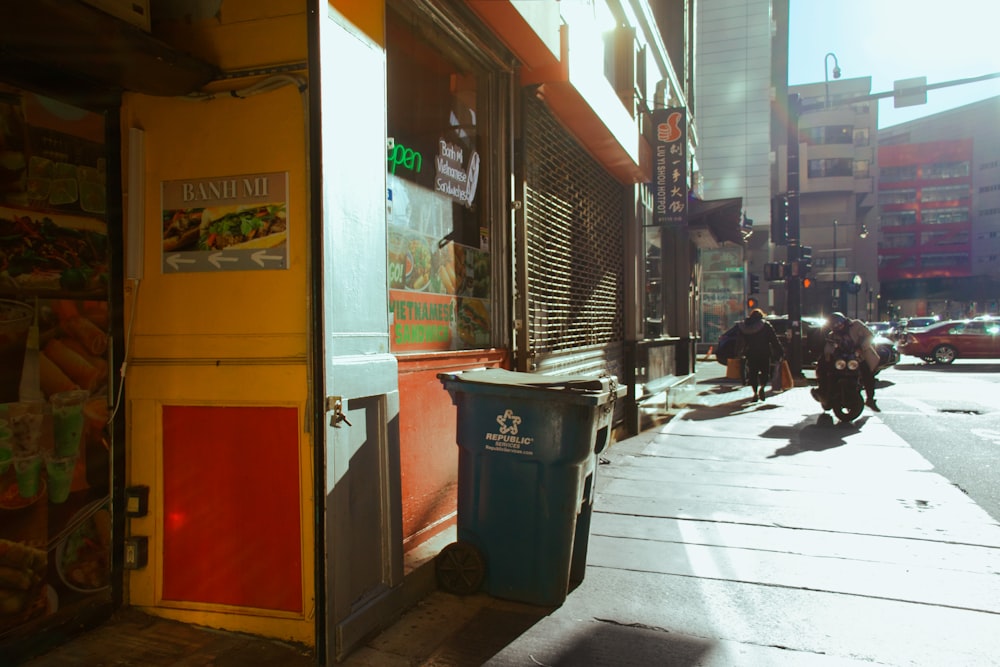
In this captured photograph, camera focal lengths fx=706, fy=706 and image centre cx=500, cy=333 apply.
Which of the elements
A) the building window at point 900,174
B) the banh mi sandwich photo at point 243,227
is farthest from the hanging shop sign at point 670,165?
the building window at point 900,174

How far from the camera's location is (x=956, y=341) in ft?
74.7

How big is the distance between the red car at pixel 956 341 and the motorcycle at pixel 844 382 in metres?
15.0

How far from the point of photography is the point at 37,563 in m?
3.27

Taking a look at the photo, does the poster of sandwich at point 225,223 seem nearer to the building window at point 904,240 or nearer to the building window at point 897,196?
the building window at point 904,240

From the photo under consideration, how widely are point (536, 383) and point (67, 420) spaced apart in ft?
7.60

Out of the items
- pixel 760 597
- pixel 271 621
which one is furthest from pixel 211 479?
pixel 760 597

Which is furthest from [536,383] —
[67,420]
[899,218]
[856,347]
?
[899,218]

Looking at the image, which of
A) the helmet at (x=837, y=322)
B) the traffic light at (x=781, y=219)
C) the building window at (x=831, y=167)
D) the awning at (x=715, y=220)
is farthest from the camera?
the building window at (x=831, y=167)

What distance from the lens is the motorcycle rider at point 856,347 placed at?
10.4m

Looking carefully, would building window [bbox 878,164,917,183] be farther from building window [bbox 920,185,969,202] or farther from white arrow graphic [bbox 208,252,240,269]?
white arrow graphic [bbox 208,252,240,269]

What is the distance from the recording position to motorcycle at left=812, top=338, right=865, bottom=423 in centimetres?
1027

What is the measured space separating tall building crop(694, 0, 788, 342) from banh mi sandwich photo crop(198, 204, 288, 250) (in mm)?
34623

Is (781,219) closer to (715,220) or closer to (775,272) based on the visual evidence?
(775,272)

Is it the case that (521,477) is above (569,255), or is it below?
below
